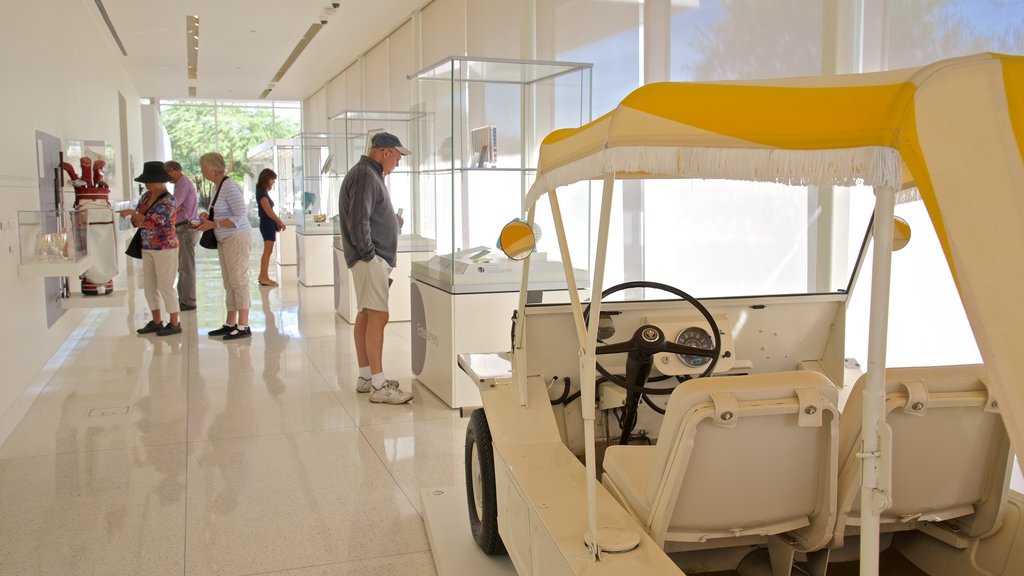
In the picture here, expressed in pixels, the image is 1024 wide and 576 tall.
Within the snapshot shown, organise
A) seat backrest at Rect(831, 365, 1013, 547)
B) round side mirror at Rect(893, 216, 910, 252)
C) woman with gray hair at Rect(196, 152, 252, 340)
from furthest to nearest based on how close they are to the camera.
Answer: woman with gray hair at Rect(196, 152, 252, 340)
round side mirror at Rect(893, 216, 910, 252)
seat backrest at Rect(831, 365, 1013, 547)

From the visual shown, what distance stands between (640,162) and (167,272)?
6948 mm

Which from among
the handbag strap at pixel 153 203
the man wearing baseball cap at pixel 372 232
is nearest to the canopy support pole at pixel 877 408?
the man wearing baseball cap at pixel 372 232

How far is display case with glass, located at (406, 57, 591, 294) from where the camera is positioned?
552cm

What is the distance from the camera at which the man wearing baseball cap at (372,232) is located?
533 centimetres

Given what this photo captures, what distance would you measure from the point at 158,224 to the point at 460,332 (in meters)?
3.74

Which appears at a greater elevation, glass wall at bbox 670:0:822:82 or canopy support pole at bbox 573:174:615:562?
glass wall at bbox 670:0:822:82

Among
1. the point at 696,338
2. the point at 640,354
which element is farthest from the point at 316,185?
the point at 640,354

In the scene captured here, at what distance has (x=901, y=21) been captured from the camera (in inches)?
161

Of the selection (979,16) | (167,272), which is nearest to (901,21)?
(979,16)

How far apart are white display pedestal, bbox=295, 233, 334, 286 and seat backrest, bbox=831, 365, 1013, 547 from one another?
10.1 m

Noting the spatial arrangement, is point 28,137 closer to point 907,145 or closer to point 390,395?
point 390,395

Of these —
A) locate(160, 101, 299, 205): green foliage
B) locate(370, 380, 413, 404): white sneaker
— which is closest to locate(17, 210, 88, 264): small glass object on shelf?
locate(370, 380, 413, 404): white sneaker

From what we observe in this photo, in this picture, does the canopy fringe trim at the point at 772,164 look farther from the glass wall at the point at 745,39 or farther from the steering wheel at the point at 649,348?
the glass wall at the point at 745,39

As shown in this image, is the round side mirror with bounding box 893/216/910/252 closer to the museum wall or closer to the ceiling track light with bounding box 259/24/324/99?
the museum wall
